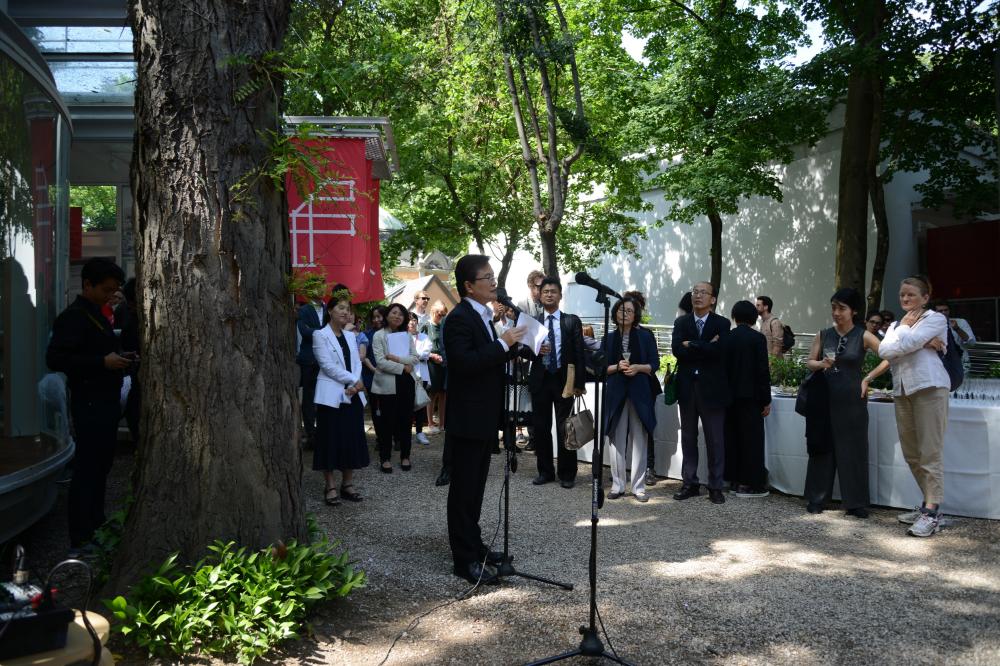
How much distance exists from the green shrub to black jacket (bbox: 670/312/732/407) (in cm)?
473

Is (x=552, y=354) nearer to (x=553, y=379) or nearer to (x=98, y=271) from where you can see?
(x=553, y=379)

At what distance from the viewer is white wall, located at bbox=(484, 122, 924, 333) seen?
890 inches

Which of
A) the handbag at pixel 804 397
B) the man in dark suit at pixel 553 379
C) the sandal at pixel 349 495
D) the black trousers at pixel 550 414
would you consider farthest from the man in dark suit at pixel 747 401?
the sandal at pixel 349 495

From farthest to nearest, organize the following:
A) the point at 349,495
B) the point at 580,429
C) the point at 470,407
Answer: the point at 349,495, the point at 580,429, the point at 470,407

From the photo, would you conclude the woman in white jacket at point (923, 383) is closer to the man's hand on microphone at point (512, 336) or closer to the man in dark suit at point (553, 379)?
the man in dark suit at point (553, 379)

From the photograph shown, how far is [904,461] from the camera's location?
25.0 ft

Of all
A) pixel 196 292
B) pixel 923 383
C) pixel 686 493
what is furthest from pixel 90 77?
pixel 923 383

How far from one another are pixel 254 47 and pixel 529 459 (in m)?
7.29

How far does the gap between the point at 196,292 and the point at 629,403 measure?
196 inches

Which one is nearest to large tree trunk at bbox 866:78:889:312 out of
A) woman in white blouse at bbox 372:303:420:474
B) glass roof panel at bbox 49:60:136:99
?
woman in white blouse at bbox 372:303:420:474

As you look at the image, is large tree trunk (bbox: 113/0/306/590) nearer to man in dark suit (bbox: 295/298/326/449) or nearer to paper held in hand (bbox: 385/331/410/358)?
man in dark suit (bbox: 295/298/326/449)

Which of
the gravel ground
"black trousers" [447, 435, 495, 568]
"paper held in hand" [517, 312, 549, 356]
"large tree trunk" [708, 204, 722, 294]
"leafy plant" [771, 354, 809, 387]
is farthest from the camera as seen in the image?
"large tree trunk" [708, 204, 722, 294]

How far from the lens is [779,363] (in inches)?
407

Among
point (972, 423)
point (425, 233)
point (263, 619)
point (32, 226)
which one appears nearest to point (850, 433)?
point (972, 423)
